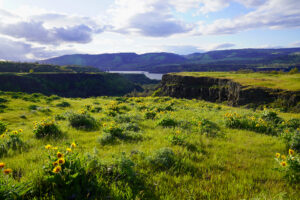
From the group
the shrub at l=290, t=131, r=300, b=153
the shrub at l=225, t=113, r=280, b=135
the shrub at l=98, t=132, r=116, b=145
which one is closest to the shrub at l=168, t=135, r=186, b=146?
the shrub at l=98, t=132, r=116, b=145

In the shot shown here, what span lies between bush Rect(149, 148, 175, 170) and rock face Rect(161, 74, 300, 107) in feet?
150

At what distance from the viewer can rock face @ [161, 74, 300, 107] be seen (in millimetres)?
41234

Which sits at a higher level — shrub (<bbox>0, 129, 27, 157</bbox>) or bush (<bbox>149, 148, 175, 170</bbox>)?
shrub (<bbox>0, 129, 27, 157</bbox>)

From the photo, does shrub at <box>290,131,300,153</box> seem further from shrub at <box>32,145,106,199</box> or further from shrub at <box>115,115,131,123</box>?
shrub at <box>115,115,131,123</box>

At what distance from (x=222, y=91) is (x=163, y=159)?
2681 inches

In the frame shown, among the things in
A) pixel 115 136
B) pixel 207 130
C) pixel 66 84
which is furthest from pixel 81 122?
pixel 66 84

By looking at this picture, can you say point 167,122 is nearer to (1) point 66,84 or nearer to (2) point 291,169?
(2) point 291,169

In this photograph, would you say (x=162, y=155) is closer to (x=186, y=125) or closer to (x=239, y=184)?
(x=239, y=184)

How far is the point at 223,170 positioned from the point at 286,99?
46.3m

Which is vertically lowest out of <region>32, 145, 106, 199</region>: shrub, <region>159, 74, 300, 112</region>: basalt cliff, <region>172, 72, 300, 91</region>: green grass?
<region>159, 74, 300, 112</region>: basalt cliff

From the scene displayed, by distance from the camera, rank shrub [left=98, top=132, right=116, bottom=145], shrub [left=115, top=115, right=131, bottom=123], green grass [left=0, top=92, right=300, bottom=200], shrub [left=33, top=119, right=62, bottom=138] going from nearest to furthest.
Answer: green grass [left=0, top=92, right=300, bottom=200] < shrub [left=98, top=132, right=116, bottom=145] < shrub [left=33, top=119, right=62, bottom=138] < shrub [left=115, top=115, right=131, bottom=123]

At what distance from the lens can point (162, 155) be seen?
408cm

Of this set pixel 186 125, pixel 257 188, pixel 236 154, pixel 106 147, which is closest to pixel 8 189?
pixel 106 147

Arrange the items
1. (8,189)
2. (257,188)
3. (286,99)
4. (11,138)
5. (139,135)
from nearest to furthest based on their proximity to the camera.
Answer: (8,189)
(257,188)
(11,138)
(139,135)
(286,99)
